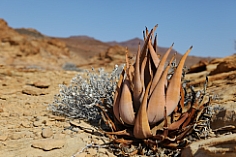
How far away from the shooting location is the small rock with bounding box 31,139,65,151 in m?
2.50

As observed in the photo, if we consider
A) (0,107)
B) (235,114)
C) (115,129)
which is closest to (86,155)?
(115,129)

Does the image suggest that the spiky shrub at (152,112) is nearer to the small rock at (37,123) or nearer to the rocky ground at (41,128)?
the rocky ground at (41,128)

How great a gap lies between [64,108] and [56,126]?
1.55ft

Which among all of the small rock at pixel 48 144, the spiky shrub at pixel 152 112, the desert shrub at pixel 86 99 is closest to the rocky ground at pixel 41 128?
the small rock at pixel 48 144

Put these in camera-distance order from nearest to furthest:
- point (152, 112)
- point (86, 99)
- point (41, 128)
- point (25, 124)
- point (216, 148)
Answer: point (216, 148) < point (152, 112) < point (41, 128) < point (25, 124) < point (86, 99)

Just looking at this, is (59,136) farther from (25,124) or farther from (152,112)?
(152,112)

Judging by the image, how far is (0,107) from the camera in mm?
3740

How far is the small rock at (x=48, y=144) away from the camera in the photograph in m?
2.50

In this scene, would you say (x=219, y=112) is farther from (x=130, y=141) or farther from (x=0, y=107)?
(x=0, y=107)

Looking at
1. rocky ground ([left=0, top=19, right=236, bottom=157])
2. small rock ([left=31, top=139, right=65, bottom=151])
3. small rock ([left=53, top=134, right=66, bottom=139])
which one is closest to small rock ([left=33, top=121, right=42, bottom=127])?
rocky ground ([left=0, top=19, right=236, bottom=157])

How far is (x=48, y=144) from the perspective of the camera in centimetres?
251

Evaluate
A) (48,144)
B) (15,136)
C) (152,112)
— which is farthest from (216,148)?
(15,136)

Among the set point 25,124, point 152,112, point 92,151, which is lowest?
point 92,151

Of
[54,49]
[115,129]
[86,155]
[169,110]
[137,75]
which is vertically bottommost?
[86,155]
